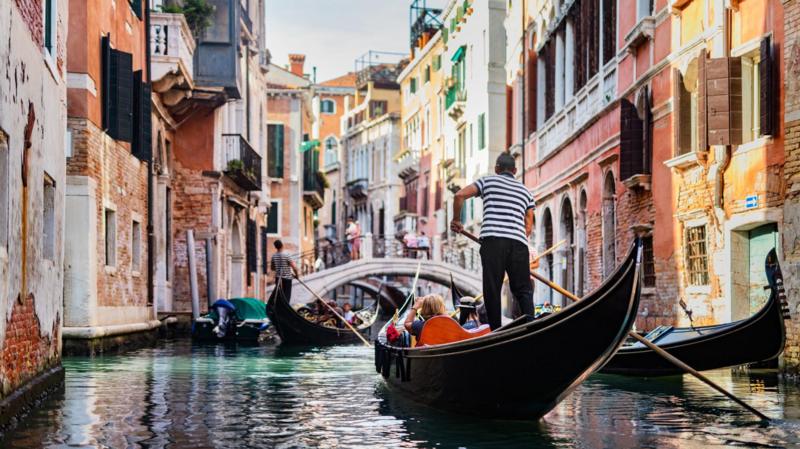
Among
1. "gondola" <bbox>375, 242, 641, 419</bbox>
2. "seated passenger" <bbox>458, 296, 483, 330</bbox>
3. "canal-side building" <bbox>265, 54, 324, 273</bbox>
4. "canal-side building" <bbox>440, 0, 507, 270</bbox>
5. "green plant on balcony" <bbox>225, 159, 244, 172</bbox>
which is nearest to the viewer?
"gondola" <bbox>375, 242, 641, 419</bbox>

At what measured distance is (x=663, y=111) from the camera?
42.1 ft

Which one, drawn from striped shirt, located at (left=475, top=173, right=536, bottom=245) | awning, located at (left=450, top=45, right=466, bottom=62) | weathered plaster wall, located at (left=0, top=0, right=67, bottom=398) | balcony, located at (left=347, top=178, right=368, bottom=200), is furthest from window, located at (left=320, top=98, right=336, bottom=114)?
striped shirt, located at (left=475, top=173, right=536, bottom=245)

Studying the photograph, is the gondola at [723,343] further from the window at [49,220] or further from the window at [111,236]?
the window at [111,236]

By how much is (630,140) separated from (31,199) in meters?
8.06

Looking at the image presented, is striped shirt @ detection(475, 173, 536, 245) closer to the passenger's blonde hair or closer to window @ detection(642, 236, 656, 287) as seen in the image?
the passenger's blonde hair

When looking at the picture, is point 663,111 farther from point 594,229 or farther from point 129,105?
point 129,105

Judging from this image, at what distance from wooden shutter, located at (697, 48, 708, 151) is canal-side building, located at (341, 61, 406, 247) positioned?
1301 inches

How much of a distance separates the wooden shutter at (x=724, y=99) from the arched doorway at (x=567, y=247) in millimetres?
7487

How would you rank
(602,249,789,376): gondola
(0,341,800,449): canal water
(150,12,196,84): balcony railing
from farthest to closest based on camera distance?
1. (150,12,196,84): balcony railing
2. (602,249,789,376): gondola
3. (0,341,800,449): canal water

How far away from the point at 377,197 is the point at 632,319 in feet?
137

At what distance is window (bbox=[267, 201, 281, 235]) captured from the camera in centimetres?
3238

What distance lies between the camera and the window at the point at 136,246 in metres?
14.9

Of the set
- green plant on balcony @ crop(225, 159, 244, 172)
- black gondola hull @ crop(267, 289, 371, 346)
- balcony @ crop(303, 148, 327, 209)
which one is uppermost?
balcony @ crop(303, 148, 327, 209)

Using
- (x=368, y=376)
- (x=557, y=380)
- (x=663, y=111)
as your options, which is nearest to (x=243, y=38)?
(x=663, y=111)
